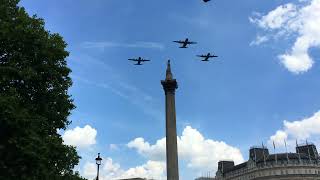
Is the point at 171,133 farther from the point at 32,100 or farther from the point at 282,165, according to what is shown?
the point at 282,165

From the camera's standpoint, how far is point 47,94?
133 ft

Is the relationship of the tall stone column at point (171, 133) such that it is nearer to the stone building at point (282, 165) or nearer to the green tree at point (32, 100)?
the green tree at point (32, 100)

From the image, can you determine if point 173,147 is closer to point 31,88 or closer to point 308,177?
point 31,88

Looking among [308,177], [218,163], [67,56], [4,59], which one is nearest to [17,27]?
[4,59]

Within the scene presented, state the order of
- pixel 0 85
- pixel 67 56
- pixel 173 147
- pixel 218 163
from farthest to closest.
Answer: pixel 218 163
pixel 173 147
pixel 67 56
pixel 0 85

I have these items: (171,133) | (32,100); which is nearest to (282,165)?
(171,133)

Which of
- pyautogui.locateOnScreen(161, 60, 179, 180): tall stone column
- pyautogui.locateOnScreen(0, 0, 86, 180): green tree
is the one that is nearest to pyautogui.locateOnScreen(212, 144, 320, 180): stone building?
pyautogui.locateOnScreen(161, 60, 179, 180): tall stone column

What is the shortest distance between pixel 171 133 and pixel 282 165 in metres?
88.4

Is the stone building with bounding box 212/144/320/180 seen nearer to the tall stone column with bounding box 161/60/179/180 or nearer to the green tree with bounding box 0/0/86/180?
the tall stone column with bounding box 161/60/179/180

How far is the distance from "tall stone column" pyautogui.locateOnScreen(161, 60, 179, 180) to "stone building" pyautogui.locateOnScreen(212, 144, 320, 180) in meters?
83.6

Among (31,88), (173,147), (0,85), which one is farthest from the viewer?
(173,147)

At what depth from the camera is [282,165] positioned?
159500 mm

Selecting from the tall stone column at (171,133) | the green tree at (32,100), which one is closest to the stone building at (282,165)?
the tall stone column at (171,133)

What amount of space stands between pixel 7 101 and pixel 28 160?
465cm
